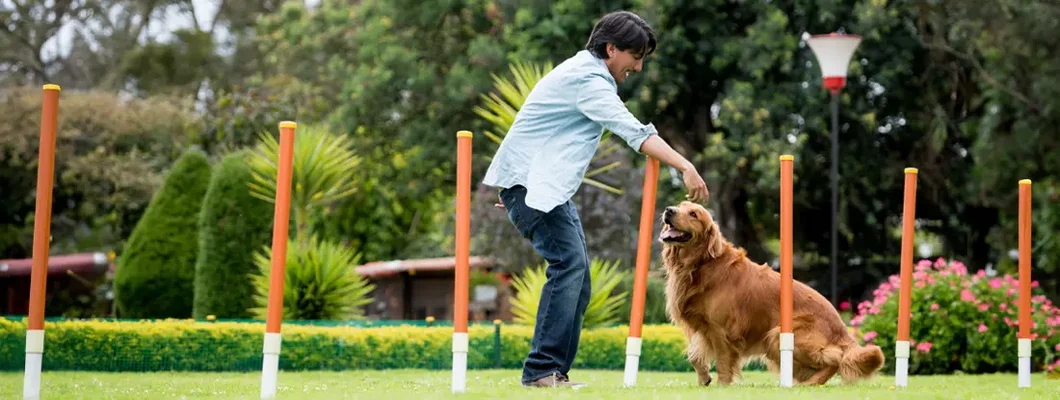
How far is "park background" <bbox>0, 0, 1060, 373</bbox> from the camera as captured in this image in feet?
35.9

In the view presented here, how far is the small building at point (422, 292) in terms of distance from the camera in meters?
23.7

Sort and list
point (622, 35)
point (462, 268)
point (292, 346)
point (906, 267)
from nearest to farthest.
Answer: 1. point (462, 268)
2. point (622, 35)
3. point (906, 267)
4. point (292, 346)

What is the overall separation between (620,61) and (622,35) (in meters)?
0.14

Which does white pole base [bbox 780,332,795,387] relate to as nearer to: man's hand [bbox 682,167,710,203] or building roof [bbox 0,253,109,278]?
man's hand [bbox 682,167,710,203]

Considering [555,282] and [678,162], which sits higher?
[678,162]

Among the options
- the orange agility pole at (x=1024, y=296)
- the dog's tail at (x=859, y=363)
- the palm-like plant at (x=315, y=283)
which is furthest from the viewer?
the palm-like plant at (x=315, y=283)

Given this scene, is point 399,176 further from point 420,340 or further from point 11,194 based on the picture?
point 420,340

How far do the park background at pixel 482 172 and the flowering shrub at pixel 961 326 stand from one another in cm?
3

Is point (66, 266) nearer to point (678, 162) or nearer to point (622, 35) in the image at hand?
point (622, 35)

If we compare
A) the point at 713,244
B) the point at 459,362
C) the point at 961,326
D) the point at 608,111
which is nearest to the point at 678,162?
the point at 608,111

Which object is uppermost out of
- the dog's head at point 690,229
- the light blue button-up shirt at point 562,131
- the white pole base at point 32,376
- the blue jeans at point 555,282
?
the light blue button-up shirt at point 562,131

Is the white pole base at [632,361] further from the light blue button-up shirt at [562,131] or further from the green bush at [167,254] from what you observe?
the green bush at [167,254]

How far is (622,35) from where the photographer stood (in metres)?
5.93

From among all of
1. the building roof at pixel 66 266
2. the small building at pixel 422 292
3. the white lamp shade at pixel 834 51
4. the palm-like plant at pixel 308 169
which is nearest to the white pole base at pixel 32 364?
the palm-like plant at pixel 308 169
